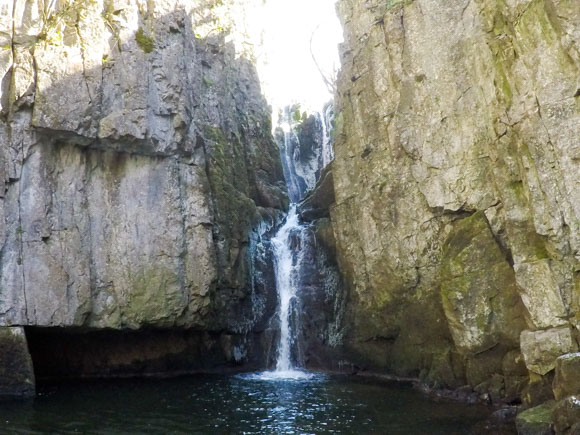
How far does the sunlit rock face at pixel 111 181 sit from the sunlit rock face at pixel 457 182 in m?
6.13

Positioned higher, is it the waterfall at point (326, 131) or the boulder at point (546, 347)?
the waterfall at point (326, 131)

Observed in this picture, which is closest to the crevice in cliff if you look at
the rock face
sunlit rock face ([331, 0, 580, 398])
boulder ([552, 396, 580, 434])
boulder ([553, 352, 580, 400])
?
the rock face

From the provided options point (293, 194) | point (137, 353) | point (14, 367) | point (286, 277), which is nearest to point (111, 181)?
point (137, 353)

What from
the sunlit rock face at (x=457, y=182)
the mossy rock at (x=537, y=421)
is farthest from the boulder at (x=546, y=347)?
the mossy rock at (x=537, y=421)

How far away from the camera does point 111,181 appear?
23.5 m

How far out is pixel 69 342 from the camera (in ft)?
80.5

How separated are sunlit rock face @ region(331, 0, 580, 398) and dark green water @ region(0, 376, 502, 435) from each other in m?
2.59

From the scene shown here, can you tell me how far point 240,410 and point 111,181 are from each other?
11.4 meters

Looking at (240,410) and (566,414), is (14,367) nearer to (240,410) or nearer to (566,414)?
(240,410)

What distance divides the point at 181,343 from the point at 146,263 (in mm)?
4812

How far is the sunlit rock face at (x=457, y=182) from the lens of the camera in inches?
607

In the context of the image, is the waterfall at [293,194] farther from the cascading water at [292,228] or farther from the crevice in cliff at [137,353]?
the crevice in cliff at [137,353]

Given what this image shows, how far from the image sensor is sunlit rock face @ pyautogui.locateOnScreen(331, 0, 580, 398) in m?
15.4

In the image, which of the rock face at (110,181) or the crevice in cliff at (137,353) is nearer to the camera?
the rock face at (110,181)
